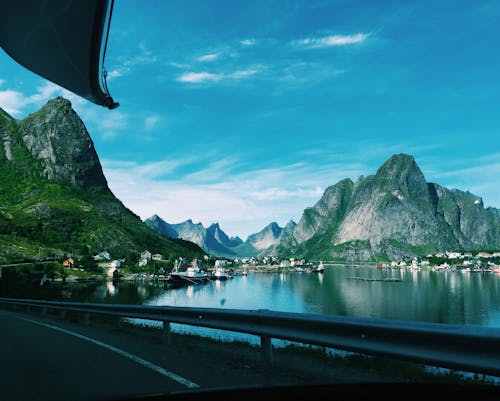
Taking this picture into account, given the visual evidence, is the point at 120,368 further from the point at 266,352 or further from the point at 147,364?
the point at 266,352

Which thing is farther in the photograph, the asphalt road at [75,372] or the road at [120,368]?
the road at [120,368]

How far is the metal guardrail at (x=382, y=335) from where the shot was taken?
4.59 meters

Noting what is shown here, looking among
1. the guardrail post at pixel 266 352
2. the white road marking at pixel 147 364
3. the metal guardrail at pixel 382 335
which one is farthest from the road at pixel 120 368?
the metal guardrail at pixel 382 335

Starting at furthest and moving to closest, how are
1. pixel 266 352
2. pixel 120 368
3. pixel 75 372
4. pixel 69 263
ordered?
A: pixel 69 263
pixel 266 352
pixel 120 368
pixel 75 372

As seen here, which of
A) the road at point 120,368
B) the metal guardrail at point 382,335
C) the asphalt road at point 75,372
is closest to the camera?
the metal guardrail at point 382,335

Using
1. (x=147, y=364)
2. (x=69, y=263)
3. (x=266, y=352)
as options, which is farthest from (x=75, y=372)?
(x=69, y=263)

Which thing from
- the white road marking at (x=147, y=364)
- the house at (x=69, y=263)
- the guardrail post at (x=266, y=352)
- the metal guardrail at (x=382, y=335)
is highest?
the metal guardrail at (x=382, y=335)

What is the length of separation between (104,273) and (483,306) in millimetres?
116818

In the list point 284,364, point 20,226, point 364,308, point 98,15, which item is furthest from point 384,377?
point 20,226

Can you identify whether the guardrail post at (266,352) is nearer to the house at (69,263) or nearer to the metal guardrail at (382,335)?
the metal guardrail at (382,335)

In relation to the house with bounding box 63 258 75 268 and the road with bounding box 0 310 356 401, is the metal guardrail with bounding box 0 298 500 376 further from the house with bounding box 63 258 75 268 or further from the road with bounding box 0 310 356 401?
the house with bounding box 63 258 75 268

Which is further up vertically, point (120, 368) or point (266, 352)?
point (266, 352)

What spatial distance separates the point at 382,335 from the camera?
18.7 feet

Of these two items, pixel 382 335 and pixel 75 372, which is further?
pixel 75 372
